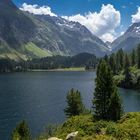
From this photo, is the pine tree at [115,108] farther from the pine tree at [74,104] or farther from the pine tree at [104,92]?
the pine tree at [74,104]

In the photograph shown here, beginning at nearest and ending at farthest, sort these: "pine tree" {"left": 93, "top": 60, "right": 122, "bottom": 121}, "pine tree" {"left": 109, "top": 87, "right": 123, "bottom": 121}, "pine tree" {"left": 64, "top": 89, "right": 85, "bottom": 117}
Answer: "pine tree" {"left": 109, "top": 87, "right": 123, "bottom": 121} → "pine tree" {"left": 93, "top": 60, "right": 122, "bottom": 121} → "pine tree" {"left": 64, "top": 89, "right": 85, "bottom": 117}

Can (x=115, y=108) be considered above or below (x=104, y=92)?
below

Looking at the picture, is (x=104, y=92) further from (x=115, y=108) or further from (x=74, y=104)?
(x=74, y=104)

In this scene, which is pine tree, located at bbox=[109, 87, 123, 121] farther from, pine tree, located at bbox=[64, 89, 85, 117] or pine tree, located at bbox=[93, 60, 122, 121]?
pine tree, located at bbox=[64, 89, 85, 117]

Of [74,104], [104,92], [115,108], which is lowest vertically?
[74,104]

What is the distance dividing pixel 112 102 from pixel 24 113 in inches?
3076

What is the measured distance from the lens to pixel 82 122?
65.1m

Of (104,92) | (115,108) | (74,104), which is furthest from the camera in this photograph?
(74,104)

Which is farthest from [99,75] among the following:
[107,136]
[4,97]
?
[4,97]

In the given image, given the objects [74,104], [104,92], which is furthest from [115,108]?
[74,104]

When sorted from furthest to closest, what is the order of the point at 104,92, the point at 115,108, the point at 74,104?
the point at 74,104 < the point at 104,92 < the point at 115,108

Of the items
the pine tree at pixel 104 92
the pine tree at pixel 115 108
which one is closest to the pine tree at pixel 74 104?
the pine tree at pixel 104 92

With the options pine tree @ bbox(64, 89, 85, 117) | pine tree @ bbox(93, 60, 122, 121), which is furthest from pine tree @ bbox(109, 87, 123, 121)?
pine tree @ bbox(64, 89, 85, 117)

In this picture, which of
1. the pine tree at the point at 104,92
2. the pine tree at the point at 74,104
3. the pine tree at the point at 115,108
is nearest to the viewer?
the pine tree at the point at 115,108
